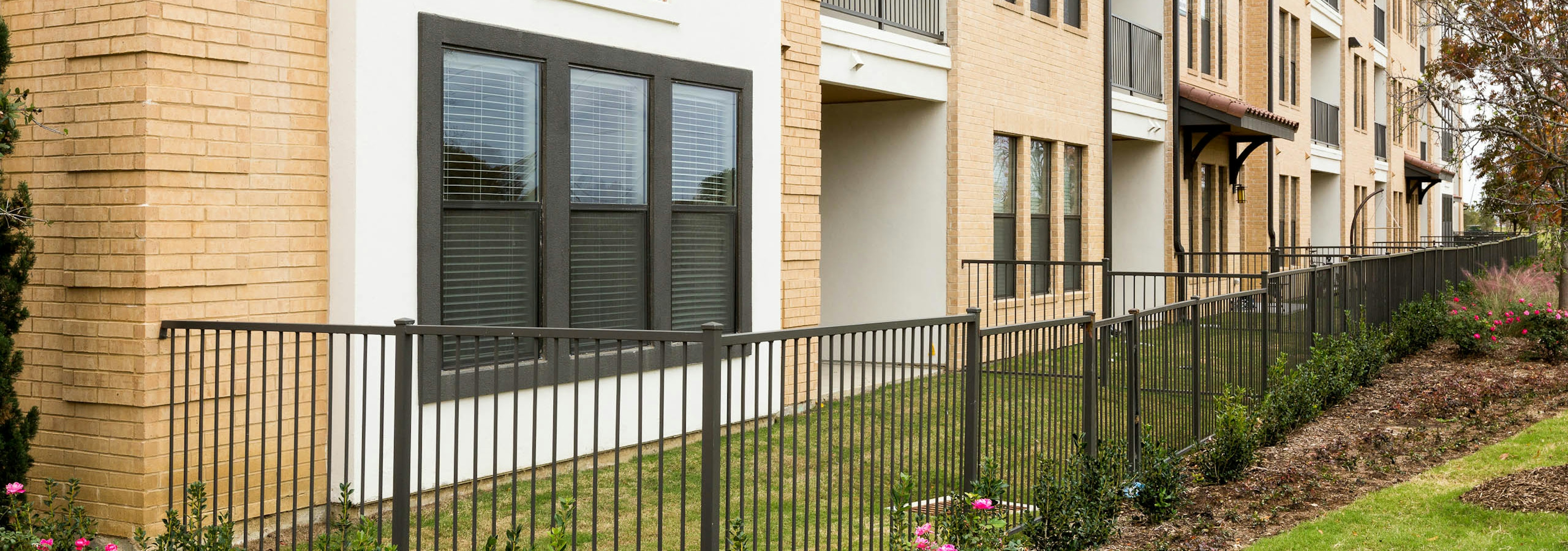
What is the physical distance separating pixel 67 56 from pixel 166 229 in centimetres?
102

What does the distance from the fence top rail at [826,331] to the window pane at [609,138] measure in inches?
123

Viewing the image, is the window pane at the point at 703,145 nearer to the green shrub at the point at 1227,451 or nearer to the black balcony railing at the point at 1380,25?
the green shrub at the point at 1227,451

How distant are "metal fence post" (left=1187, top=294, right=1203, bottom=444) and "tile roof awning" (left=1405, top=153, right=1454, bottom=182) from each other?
31611mm

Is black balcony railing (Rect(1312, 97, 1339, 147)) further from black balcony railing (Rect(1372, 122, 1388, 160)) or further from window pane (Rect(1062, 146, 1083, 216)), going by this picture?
window pane (Rect(1062, 146, 1083, 216))

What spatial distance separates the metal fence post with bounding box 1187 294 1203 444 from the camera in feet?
26.8

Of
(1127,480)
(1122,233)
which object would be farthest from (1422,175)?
(1127,480)

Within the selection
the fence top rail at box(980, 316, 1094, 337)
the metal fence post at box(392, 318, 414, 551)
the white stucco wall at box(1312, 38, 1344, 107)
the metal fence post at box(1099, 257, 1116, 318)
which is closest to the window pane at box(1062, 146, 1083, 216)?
the metal fence post at box(1099, 257, 1116, 318)

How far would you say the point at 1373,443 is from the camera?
916 cm

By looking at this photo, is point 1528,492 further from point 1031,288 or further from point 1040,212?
point 1040,212

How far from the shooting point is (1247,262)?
23.0m

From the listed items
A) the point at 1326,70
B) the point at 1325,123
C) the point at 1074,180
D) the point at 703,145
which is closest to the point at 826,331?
the point at 703,145

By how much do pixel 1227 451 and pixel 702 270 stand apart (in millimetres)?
3718

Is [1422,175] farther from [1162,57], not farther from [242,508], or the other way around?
[242,508]

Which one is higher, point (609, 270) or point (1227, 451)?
point (609, 270)
